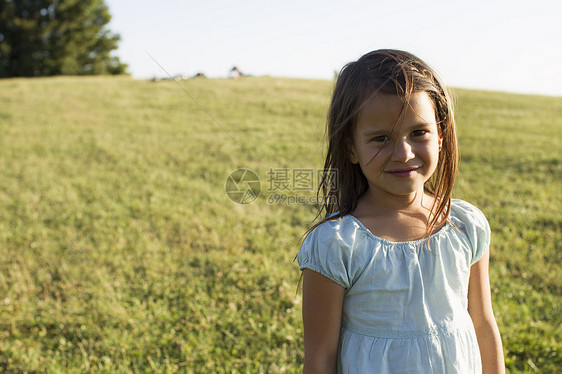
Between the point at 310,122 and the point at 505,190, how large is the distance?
5.77 m

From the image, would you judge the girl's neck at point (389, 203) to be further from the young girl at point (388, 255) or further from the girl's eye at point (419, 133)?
the girl's eye at point (419, 133)

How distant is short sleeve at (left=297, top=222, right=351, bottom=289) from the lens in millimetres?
1301

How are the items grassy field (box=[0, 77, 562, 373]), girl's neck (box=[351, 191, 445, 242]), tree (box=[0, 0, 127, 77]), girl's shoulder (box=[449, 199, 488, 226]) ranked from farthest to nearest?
tree (box=[0, 0, 127, 77])
grassy field (box=[0, 77, 562, 373])
girl's shoulder (box=[449, 199, 488, 226])
girl's neck (box=[351, 191, 445, 242])

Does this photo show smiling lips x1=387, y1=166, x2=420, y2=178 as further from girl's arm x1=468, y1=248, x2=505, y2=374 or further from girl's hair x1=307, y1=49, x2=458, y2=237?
girl's arm x1=468, y1=248, x2=505, y2=374

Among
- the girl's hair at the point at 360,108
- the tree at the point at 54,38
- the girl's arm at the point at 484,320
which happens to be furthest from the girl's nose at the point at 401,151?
the tree at the point at 54,38

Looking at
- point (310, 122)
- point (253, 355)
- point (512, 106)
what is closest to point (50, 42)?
point (310, 122)

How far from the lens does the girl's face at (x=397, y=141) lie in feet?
4.35

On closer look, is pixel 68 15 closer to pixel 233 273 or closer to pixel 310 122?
pixel 310 122

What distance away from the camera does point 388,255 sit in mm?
1364

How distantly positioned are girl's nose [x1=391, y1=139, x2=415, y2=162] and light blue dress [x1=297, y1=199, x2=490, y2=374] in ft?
0.79

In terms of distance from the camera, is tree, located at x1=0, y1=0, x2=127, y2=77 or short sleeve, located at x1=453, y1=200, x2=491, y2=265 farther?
tree, located at x1=0, y1=0, x2=127, y2=77

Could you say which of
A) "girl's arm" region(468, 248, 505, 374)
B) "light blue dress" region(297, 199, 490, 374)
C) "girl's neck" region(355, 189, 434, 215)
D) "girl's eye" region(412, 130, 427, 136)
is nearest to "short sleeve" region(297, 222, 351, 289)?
"light blue dress" region(297, 199, 490, 374)

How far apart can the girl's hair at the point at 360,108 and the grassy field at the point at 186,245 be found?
1.14 feet

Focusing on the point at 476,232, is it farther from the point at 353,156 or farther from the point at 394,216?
the point at 353,156
